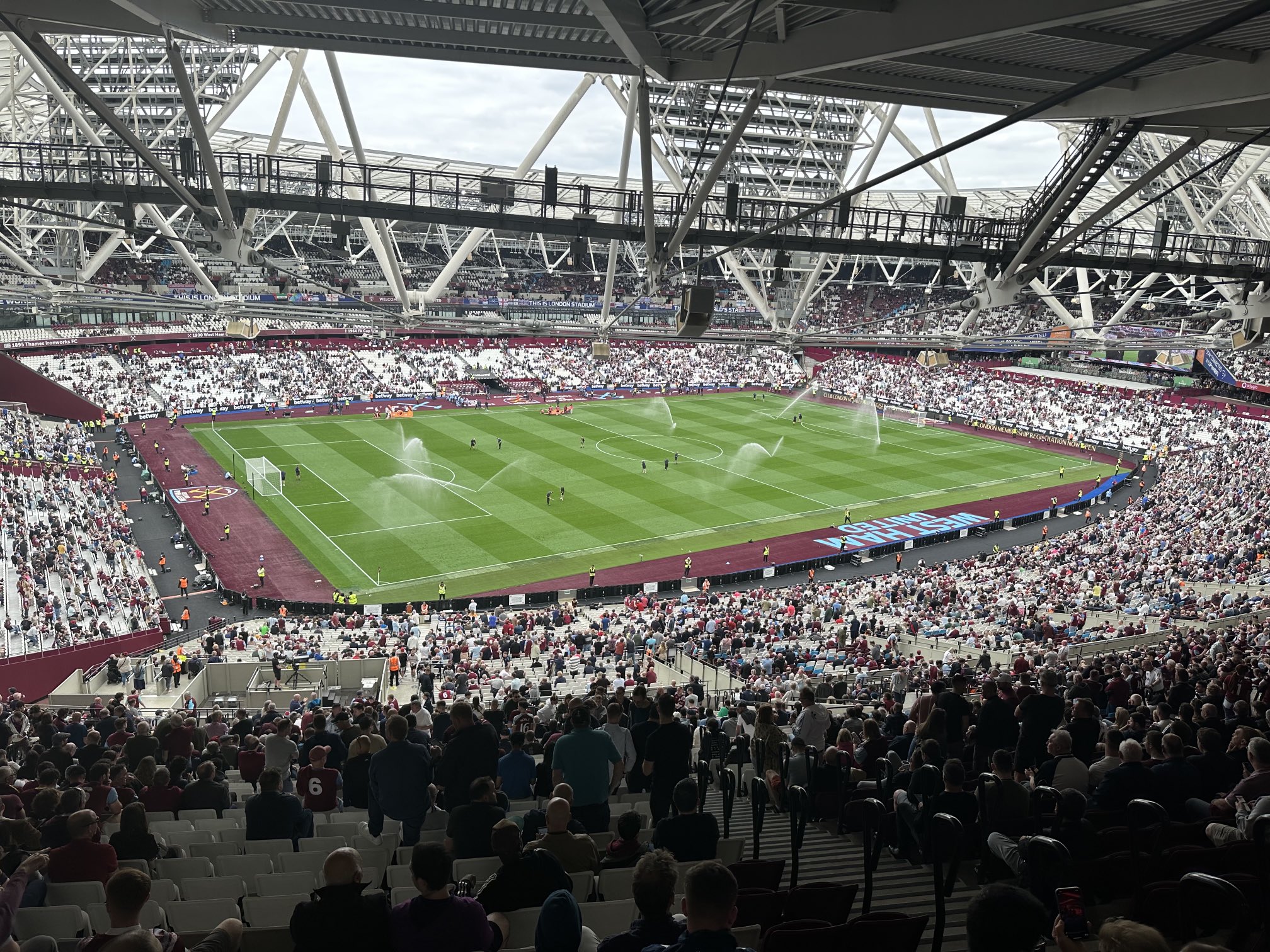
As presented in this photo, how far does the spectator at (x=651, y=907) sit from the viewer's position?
12.3 ft

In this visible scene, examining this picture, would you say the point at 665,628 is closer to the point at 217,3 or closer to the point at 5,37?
the point at 217,3

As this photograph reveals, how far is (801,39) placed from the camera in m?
10.6

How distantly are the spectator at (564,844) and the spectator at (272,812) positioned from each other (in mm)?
2515

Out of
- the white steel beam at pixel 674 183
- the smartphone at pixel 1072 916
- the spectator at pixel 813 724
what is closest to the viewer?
the smartphone at pixel 1072 916

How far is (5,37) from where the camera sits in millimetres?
28406

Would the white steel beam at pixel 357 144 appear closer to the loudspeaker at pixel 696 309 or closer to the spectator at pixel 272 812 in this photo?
the loudspeaker at pixel 696 309

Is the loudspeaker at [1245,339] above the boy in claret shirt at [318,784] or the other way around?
above

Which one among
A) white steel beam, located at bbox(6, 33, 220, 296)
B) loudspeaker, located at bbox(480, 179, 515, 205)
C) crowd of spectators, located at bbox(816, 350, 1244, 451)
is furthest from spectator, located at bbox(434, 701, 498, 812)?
crowd of spectators, located at bbox(816, 350, 1244, 451)

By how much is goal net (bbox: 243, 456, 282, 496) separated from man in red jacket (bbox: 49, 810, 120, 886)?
3891 centimetres

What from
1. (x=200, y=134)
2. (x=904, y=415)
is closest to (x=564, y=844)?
(x=200, y=134)

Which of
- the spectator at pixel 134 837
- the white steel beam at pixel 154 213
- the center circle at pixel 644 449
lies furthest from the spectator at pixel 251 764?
the center circle at pixel 644 449

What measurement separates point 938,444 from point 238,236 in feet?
169

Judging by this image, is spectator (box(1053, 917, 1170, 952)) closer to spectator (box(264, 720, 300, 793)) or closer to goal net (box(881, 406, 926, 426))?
spectator (box(264, 720, 300, 793))

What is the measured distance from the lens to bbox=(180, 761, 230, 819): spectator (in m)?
8.16
